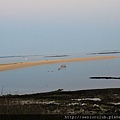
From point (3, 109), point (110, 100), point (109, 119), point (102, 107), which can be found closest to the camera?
point (109, 119)

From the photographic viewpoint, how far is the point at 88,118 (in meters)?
6.82

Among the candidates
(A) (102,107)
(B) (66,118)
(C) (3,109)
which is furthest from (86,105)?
(B) (66,118)

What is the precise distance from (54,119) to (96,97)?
10827 millimetres

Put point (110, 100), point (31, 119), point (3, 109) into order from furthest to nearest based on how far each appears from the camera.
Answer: point (110, 100), point (3, 109), point (31, 119)

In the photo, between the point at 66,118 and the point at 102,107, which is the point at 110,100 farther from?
the point at 66,118

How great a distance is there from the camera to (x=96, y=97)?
17.2m

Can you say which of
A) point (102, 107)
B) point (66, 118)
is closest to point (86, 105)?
point (102, 107)

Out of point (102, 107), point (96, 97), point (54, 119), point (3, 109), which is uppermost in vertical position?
point (96, 97)

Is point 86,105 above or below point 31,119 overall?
above

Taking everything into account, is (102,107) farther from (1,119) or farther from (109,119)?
(1,119)

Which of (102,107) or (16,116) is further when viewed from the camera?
(102,107)

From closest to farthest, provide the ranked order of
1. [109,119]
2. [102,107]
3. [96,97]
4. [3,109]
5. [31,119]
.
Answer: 1. [31,119]
2. [109,119]
3. [3,109]
4. [102,107]
5. [96,97]

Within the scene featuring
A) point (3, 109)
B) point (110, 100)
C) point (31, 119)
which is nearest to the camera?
point (31, 119)

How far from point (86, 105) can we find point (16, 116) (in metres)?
7.88
